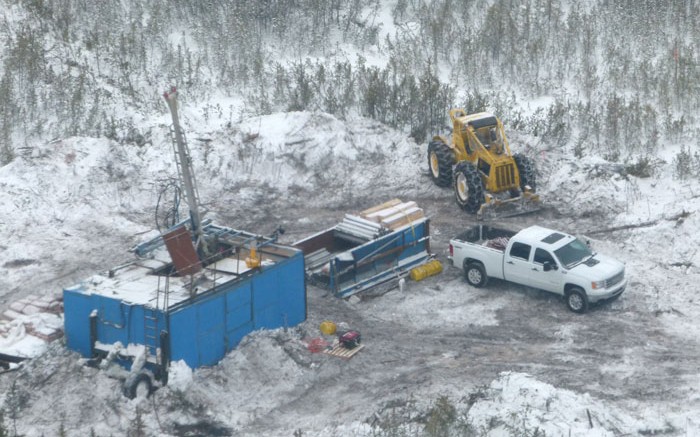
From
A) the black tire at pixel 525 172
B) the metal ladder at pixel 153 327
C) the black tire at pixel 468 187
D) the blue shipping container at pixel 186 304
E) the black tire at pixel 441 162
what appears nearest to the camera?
the metal ladder at pixel 153 327

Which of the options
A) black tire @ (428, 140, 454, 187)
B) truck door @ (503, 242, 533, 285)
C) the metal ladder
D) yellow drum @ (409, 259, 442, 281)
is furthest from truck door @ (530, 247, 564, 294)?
the metal ladder

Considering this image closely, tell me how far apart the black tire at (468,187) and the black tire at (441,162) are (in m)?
0.89

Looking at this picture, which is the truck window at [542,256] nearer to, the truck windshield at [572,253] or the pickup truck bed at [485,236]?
the truck windshield at [572,253]

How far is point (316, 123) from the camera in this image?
2822 centimetres

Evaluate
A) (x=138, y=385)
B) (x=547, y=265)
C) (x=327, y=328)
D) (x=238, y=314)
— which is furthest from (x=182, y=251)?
(x=547, y=265)

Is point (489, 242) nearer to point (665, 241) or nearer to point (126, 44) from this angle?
point (665, 241)

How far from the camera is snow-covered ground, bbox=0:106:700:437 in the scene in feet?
50.8

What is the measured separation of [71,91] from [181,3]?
290 inches

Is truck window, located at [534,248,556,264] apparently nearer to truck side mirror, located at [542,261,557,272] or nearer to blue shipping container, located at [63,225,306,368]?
truck side mirror, located at [542,261,557,272]

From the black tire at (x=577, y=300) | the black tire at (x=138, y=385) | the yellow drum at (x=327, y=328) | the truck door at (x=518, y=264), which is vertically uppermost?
the truck door at (x=518, y=264)

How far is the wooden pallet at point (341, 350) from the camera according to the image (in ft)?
58.7

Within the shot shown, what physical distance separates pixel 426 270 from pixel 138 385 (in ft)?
27.0

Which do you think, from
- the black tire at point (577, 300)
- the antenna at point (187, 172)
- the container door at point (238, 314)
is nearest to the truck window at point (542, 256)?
the black tire at point (577, 300)

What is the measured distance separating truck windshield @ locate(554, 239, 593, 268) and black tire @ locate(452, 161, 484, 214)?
470 cm
